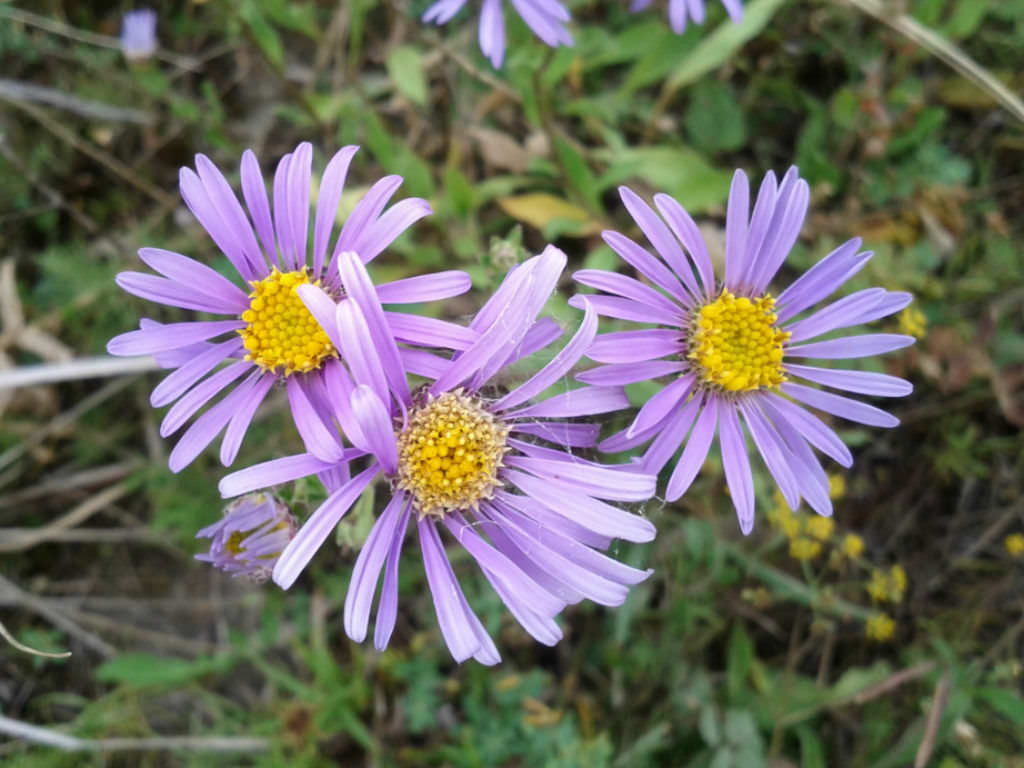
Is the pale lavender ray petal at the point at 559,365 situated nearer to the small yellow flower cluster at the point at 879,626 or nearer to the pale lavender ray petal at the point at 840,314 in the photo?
the pale lavender ray petal at the point at 840,314

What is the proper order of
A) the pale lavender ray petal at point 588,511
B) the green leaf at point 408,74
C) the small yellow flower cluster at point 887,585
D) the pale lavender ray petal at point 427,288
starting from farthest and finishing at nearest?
1. the green leaf at point 408,74
2. the small yellow flower cluster at point 887,585
3. the pale lavender ray petal at point 427,288
4. the pale lavender ray petal at point 588,511

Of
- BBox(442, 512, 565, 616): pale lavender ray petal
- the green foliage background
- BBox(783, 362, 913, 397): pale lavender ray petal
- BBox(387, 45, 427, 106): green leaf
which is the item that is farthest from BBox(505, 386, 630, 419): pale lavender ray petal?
BBox(387, 45, 427, 106): green leaf

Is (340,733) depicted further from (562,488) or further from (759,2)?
(759,2)

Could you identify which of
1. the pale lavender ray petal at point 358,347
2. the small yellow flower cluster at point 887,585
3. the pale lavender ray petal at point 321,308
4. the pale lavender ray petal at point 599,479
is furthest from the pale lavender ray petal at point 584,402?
the small yellow flower cluster at point 887,585

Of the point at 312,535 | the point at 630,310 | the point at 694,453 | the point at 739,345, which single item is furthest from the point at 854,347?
the point at 312,535

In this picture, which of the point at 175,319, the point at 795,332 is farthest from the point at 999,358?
the point at 175,319

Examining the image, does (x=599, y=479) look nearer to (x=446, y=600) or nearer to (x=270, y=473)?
(x=446, y=600)
